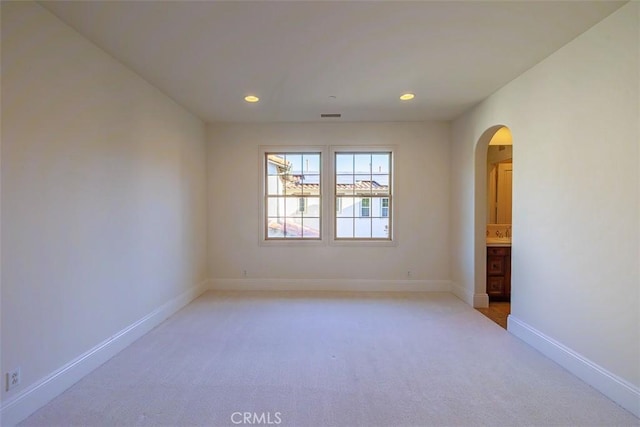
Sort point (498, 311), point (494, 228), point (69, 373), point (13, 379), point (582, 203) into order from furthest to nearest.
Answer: point (494, 228) → point (498, 311) → point (582, 203) → point (69, 373) → point (13, 379)

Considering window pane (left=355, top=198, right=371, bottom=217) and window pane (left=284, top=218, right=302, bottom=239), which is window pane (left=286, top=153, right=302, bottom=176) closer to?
window pane (left=284, top=218, right=302, bottom=239)

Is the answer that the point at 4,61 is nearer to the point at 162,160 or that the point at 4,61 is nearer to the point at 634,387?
the point at 162,160

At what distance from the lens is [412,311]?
391 cm

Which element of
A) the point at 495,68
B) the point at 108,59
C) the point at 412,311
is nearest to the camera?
the point at 108,59

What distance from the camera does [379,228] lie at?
4996mm

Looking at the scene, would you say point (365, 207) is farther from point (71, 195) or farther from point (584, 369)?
point (71, 195)

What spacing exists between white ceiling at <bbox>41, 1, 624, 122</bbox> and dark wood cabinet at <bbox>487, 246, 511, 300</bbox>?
2098 mm

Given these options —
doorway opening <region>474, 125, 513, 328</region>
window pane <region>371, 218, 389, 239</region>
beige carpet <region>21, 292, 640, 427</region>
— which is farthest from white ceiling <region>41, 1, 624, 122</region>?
beige carpet <region>21, 292, 640, 427</region>

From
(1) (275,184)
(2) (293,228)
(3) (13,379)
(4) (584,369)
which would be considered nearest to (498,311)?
(4) (584,369)

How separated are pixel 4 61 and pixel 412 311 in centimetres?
432

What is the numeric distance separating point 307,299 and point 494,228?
3114mm

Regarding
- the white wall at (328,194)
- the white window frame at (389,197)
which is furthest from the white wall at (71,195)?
the white window frame at (389,197)

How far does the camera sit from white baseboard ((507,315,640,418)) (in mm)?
2000

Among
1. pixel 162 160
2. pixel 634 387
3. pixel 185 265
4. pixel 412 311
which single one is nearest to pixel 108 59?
pixel 162 160
